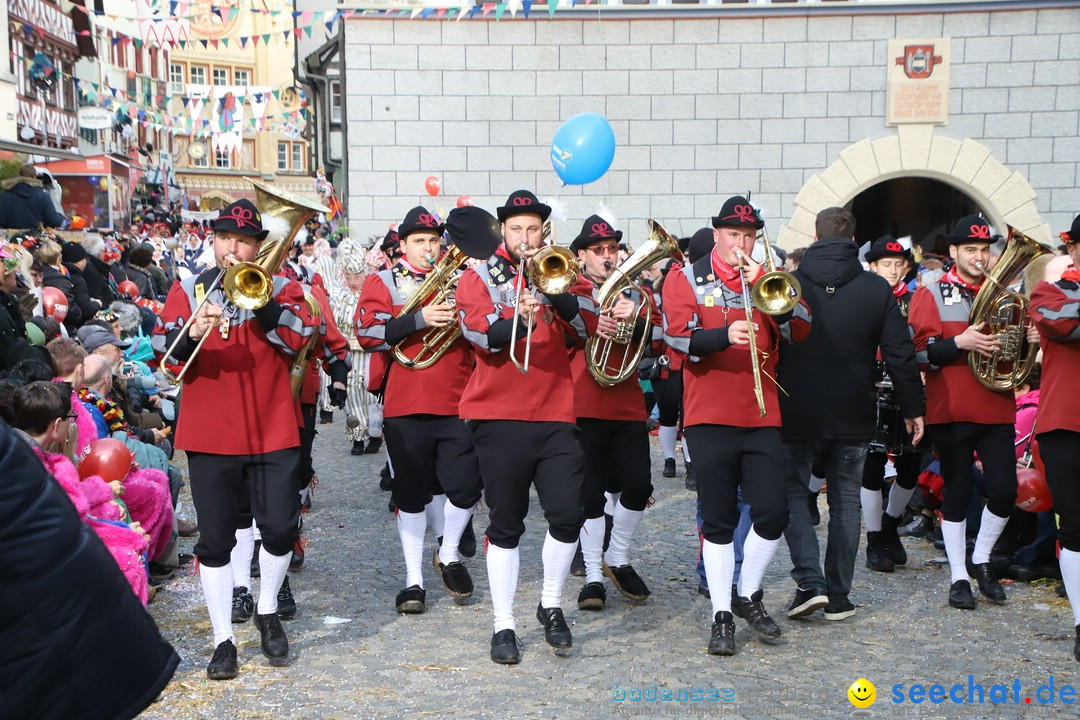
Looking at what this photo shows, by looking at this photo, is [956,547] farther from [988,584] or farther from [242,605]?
[242,605]

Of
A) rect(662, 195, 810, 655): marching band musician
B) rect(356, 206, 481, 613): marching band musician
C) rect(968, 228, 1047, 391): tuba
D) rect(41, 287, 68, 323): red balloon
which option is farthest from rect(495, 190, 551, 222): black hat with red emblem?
rect(41, 287, 68, 323): red balloon

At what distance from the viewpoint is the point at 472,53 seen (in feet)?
53.4

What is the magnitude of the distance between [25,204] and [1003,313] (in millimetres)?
12107

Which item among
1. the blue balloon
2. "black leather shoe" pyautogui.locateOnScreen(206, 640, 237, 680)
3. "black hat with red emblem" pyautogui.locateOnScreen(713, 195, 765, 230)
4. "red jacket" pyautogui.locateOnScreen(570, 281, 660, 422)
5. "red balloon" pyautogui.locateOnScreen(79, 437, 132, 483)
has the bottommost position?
"black leather shoe" pyautogui.locateOnScreen(206, 640, 237, 680)

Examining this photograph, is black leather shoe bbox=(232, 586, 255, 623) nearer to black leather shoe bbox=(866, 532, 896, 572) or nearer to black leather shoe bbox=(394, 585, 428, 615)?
black leather shoe bbox=(394, 585, 428, 615)

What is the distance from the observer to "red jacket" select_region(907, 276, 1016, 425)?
672cm

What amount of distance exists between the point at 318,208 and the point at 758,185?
11549 mm

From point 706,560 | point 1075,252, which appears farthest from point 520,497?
point 1075,252

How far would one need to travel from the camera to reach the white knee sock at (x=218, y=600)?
561 cm

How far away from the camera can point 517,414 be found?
18.8 ft

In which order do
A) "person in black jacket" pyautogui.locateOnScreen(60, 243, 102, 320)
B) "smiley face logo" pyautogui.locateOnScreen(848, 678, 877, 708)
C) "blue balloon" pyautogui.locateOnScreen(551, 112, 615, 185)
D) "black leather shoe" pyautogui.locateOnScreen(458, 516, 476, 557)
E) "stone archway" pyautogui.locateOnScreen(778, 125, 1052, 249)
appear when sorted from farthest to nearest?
"stone archway" pyautogui.locateOnScreen(778, 125, 1052, 249) < "person in black jacket" pyautogui.locateOnScreen(60, 243, 102, 320) < "blue balloon" pyautogui.locateOnScreen(551, 112, 615, 185) < "black leather shoe" pyautogui.locateOnScreen(458, 516, 476, 557) < "smiley face logo" pyautogui.locateOnScreen(848, 678, 877, 708)

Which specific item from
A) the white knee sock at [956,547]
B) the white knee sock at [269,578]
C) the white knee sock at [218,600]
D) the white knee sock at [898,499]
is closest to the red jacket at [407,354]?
the white knee sock at [269,578]

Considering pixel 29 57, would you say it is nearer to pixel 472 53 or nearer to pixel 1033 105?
pixel 472 53

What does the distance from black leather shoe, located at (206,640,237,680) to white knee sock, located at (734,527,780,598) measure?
251 centimetres
